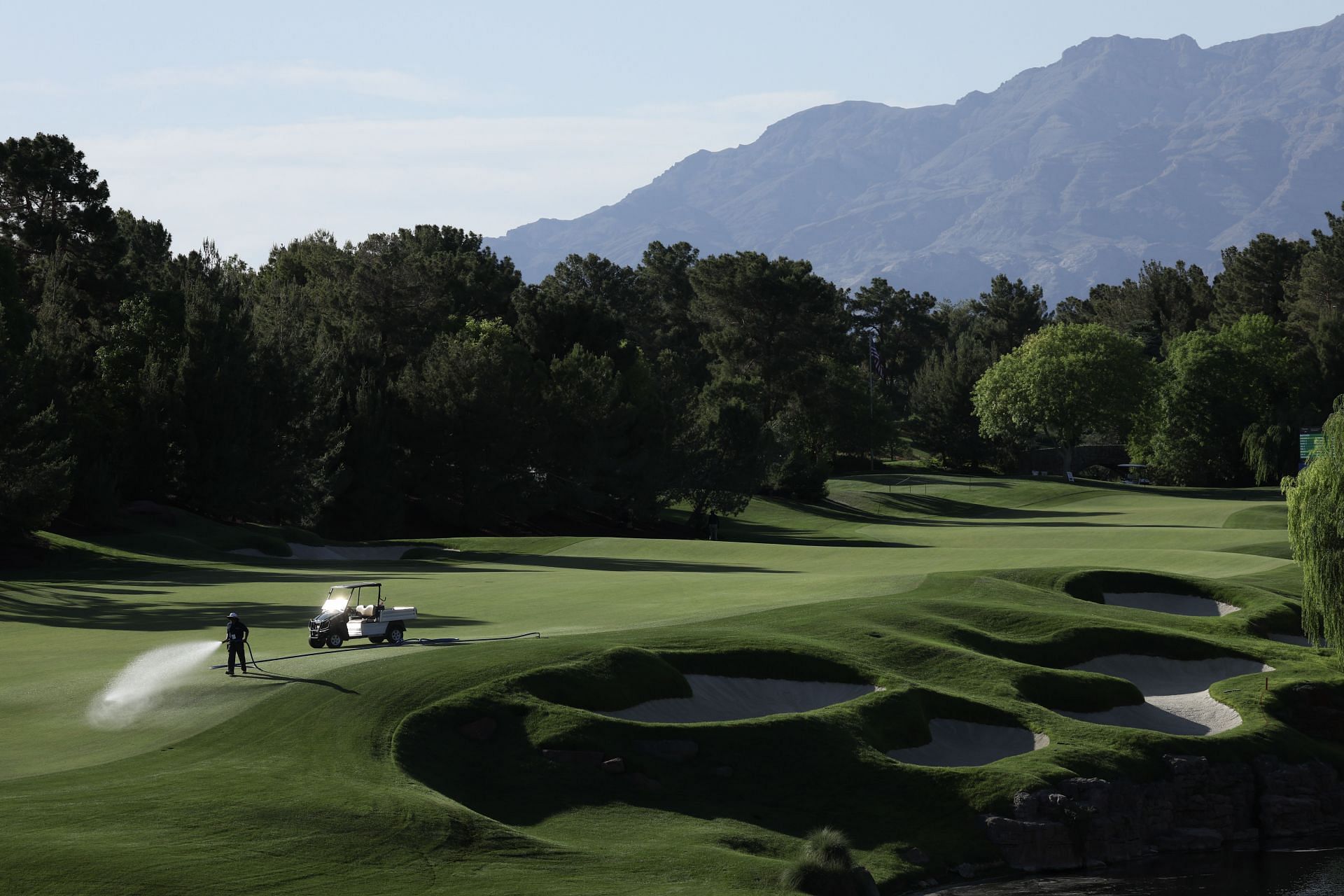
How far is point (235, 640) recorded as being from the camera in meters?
25.1

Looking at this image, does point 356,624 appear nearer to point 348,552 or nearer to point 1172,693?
point 1172,693

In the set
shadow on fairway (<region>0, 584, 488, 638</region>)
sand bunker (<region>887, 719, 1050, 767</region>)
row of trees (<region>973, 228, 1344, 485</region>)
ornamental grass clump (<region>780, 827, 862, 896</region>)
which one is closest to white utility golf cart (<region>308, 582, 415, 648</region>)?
shadow on fairway (<region>0, 584, 488, 638</region>)

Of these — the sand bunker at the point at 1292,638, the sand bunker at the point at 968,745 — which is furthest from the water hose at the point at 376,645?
the sand bunker at the point at 1292,638

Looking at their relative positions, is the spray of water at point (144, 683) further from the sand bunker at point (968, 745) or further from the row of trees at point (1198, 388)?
the row of trees at point (1198, 388)

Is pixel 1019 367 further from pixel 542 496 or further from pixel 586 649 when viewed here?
pixel 586 649

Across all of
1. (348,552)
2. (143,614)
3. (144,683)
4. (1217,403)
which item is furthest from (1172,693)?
(1217,403)

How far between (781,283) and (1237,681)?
266 ft

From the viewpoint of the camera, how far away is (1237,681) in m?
32.1

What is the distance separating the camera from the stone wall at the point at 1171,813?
2405 centimetres

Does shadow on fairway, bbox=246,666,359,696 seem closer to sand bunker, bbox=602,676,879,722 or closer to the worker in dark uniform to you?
the worker in dark uniform

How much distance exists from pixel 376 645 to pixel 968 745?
484 inches

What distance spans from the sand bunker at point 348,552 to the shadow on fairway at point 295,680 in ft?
110

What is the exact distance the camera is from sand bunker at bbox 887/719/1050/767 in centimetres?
2603

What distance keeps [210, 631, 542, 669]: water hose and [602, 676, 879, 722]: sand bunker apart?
13.5 ft
